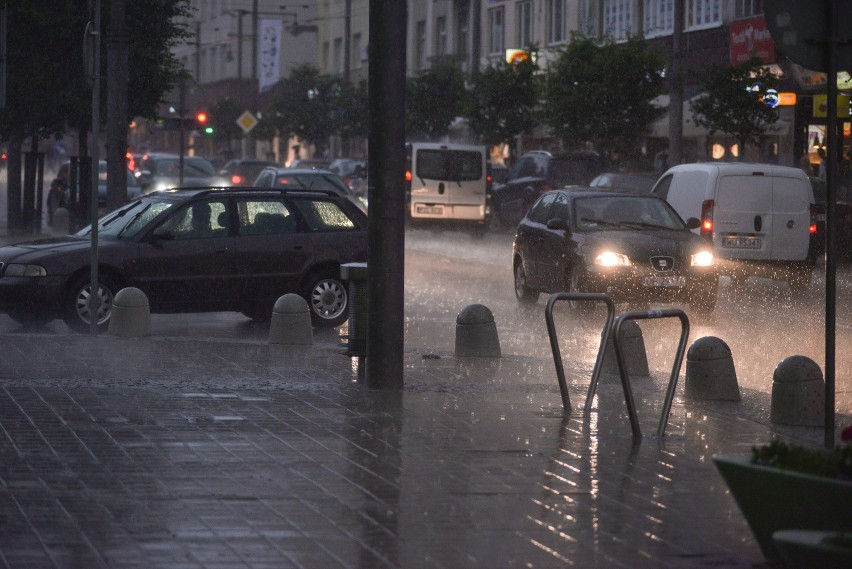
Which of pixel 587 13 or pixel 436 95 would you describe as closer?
→ pixel 587 13

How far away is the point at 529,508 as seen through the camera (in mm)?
7145

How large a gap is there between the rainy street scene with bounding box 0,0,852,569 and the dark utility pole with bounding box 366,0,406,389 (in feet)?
0.06

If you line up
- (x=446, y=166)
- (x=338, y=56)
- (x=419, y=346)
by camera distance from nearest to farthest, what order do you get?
(x=419, y=346) → (x=446, y=166) → (x=338, y=56)

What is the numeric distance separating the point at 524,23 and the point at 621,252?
128 ft

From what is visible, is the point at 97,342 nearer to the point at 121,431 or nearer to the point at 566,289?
the point at 121,431

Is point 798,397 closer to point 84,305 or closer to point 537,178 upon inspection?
point 84,305

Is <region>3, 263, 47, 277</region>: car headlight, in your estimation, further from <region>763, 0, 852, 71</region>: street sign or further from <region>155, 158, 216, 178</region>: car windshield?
<region>155, 158, 216, 178</region>: car windshield

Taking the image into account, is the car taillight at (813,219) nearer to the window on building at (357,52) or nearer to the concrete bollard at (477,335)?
the concrete bollard at (477,335)

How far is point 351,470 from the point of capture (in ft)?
26.3

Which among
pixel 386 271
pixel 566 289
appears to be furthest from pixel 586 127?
pixel 386 271

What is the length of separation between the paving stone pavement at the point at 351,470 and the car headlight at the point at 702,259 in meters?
6.45

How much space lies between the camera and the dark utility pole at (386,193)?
1098 cm

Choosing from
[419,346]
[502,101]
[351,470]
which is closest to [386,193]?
[351,470]

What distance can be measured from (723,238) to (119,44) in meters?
8.81
